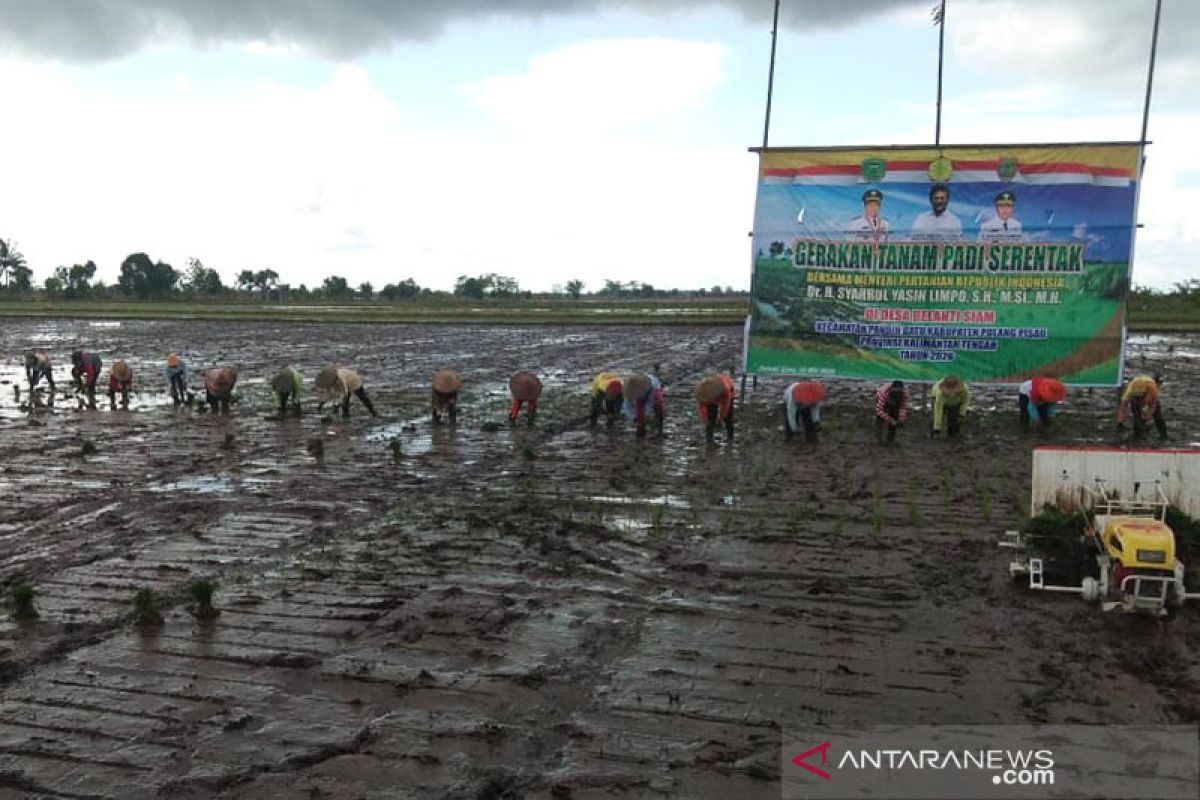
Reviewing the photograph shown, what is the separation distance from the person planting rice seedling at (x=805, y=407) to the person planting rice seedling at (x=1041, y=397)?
10.8 feet

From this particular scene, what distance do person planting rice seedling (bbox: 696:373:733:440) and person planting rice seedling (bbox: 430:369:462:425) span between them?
4.16m

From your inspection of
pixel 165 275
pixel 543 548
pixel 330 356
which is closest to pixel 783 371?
pixel 543 548

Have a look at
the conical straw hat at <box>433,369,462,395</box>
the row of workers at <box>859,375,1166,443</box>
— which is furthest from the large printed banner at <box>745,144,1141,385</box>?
the conical straw hat at <box>433,369,462,395</box>

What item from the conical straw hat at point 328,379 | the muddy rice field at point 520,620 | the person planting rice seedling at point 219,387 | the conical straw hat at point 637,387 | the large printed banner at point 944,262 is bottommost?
the muddy rice field at point 520,620

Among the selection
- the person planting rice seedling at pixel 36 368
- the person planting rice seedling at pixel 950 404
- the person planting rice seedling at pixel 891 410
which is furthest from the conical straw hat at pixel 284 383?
the person planting rice seedling at pixel 950 404

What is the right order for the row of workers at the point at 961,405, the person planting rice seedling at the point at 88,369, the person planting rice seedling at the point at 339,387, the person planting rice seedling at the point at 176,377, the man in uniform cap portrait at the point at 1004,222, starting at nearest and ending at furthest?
1. the row of workers at the point at 961,405
2. the man in uniform cap portrait at the point at 1004,222
3. the person planting rice seedling at the point at 339,387
4. the person planting rice seedling at the point at 176,377
5. the person planting rice seedling at the point at 88,369

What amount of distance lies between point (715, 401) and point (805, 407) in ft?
4.42

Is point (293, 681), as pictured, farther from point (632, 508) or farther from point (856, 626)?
point (632, 508)

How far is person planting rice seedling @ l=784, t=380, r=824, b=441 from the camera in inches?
494

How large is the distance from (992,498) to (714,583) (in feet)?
Result: 13.3

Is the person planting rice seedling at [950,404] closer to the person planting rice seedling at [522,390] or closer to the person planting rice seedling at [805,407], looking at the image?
the person planting rice seedling at [805,407]

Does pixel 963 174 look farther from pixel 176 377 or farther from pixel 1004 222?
pixel 176 377

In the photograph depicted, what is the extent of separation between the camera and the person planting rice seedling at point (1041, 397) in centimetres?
1312

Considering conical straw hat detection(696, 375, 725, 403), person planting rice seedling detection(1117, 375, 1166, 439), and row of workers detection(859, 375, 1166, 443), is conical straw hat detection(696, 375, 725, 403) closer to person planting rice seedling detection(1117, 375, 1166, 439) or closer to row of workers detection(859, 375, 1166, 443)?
row of workers detection(859, 375, 1166, 443)
